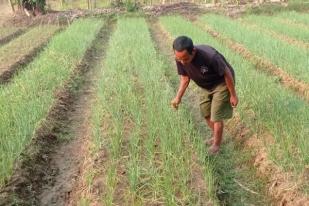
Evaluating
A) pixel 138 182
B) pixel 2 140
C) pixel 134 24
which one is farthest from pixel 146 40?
pixel 138 182

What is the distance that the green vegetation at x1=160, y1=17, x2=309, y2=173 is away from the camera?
4246 millimetres

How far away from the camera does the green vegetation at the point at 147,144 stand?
3.80 m

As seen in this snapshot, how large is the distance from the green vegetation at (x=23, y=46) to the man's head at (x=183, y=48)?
563 centimetres

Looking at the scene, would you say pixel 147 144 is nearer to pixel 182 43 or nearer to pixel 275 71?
pixel 182 43

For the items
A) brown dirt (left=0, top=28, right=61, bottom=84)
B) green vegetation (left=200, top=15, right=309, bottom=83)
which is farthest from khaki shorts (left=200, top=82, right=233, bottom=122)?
brown dirt (left=0, top=28, right=61, bottom=84)

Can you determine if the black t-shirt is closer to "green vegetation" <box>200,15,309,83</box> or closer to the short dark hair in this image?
the short dark hair

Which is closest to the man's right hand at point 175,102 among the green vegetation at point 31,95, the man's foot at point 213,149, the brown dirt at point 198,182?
the brown dirt at point 198,182

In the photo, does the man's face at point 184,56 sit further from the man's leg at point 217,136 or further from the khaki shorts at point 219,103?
the man's leg at point 217,136

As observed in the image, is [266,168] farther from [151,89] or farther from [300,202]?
[151,89]

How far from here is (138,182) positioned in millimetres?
3969

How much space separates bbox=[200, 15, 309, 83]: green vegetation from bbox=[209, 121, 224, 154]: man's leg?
2.46 m

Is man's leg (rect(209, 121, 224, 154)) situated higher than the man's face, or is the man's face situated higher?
the man's face

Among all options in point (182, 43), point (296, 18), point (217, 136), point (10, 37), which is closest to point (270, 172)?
point (217, 136)

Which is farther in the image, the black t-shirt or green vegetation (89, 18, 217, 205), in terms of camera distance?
the black t-shirt
